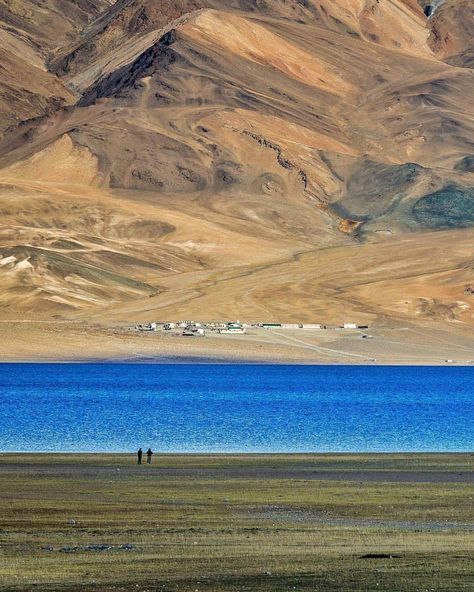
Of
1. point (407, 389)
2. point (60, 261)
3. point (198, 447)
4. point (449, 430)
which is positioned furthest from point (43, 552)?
point (60, 261)

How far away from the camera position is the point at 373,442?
58.3m

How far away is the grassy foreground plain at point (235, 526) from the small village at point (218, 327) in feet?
345

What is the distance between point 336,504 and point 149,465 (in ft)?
39.9

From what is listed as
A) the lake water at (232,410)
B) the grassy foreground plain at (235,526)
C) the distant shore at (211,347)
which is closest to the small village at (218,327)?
the distant shore at (211,347)

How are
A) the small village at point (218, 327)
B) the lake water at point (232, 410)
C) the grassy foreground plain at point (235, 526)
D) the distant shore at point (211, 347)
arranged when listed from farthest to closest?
the small village at point (218, 327) < the distant shore at point (211, 347) < the lake water at point (232, 410) < the grassy foreground plain at point (235, 526)

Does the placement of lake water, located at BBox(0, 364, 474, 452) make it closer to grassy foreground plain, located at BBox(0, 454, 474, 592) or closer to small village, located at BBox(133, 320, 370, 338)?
grassy foreground plain, located at BBox(0, 454, 474, 592)

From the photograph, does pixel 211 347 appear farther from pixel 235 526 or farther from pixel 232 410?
pixel 235 526

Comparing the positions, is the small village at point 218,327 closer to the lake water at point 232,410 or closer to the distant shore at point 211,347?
the distant shore at point 211,347

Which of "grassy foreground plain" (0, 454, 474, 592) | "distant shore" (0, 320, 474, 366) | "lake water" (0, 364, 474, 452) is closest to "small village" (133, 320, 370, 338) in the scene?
"distant shore" (0, 320, 474, 366)

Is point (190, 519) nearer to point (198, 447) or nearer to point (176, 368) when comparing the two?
point (198, 447)

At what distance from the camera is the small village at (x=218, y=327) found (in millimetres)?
151375

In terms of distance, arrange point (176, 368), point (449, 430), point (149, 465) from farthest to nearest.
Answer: point (176, 368), point (449, 430), point (149, 465)

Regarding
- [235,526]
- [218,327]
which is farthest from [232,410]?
[218,327]

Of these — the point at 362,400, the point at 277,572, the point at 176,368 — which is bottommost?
the point at 277,572
